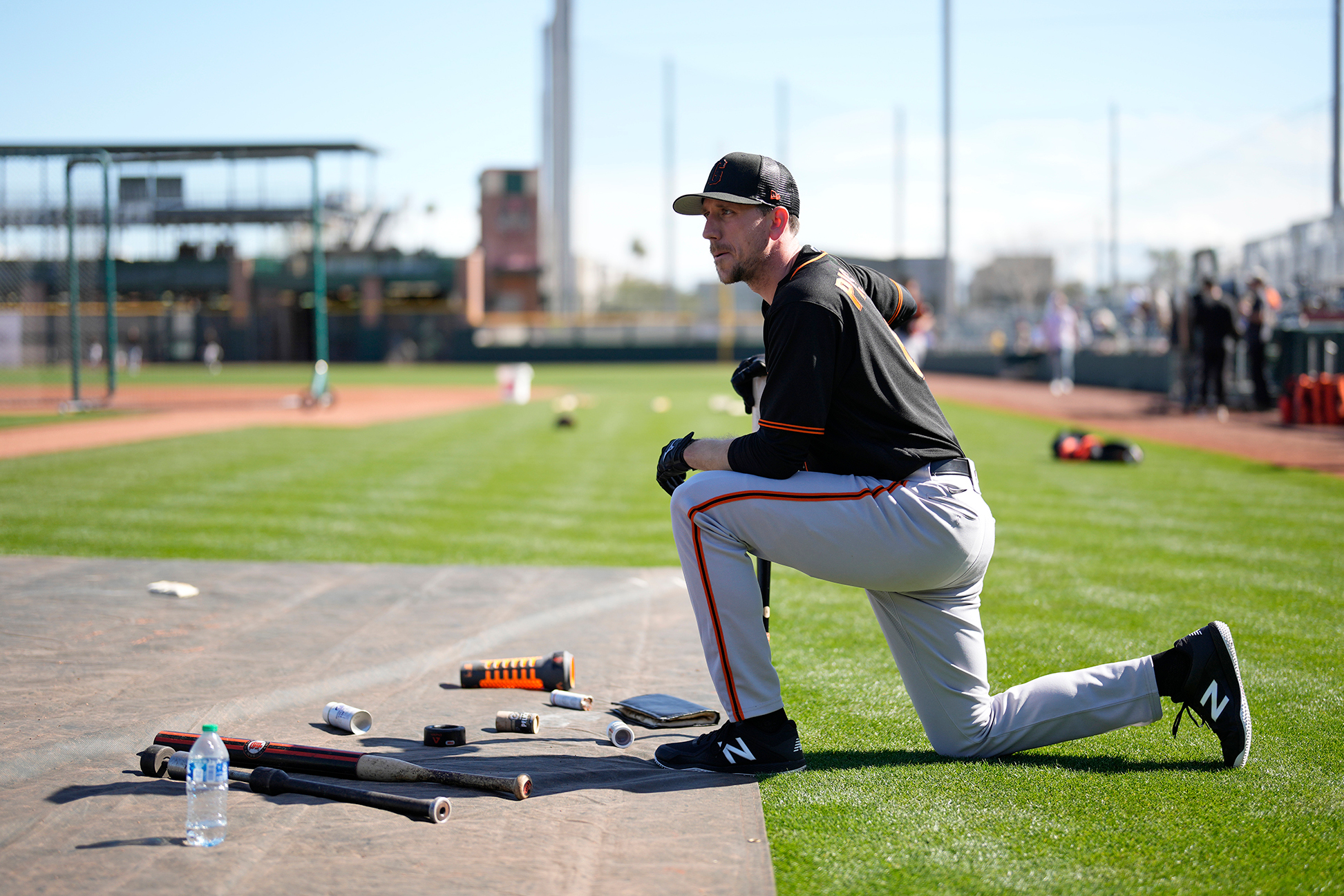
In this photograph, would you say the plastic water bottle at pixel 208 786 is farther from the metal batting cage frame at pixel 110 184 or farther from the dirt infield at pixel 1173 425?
the metal batting cage frame at pixel 110 184

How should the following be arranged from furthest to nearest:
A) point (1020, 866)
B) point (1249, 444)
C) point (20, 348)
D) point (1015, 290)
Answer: point (1015, 290), point (20, 348), point (1249, 444), point (1020, 866)

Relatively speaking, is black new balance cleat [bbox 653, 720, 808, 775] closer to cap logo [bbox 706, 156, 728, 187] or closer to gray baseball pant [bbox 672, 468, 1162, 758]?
gray baseball pant [bbox 672, 468, 1162, 758]

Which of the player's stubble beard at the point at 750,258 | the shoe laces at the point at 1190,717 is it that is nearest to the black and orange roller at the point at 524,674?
the player's stubble beard at the point at 750,258

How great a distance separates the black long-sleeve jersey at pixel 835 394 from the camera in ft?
10.0

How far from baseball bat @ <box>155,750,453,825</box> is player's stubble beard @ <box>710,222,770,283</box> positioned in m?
1.77

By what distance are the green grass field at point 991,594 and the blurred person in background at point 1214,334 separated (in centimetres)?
469

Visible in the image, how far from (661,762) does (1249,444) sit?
13416 mm

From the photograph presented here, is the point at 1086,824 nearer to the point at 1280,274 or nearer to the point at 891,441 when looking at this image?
the point at 891,441

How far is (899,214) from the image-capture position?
2429 inches

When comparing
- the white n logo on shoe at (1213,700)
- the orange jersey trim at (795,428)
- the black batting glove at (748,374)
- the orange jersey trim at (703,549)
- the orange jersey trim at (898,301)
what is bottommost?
→ the white n logo on shoe at (1213,700)

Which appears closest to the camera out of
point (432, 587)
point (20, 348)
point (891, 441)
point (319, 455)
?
point (891, 441)

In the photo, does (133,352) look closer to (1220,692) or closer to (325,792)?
(325,792)

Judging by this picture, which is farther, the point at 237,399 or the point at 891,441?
the point at 237,399

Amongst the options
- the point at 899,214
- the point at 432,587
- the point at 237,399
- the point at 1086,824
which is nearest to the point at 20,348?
the point at 237,399
